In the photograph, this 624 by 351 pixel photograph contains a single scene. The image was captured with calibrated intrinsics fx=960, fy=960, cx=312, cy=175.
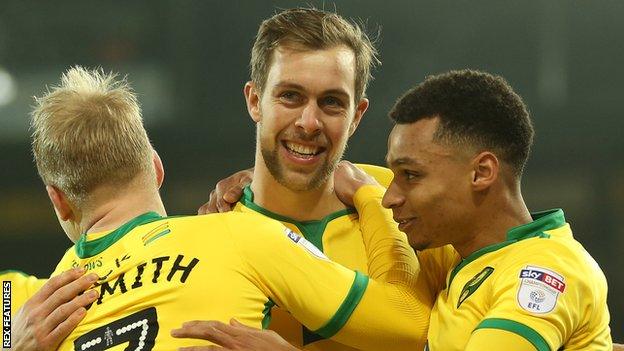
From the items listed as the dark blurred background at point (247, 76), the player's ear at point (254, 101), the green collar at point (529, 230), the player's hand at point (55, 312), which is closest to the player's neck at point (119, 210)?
the player's hand at point (55, 312)

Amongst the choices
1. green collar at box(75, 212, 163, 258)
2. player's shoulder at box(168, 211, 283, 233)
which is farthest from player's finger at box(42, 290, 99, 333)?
player's shoulder at box(168, 211, 283, 233)

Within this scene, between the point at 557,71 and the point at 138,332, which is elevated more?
the point at 557,71

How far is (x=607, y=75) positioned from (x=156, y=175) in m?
3.47

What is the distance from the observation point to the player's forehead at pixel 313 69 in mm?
2271

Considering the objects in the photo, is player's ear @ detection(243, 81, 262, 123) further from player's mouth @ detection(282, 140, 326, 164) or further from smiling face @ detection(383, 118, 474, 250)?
smiling face @ detection(383, 118, 474, 250)

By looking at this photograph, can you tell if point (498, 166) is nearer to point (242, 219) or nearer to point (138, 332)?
point (242, 219)

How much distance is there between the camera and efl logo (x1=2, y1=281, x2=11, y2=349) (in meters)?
2.18

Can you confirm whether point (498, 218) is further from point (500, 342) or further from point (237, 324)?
point (237, 324)

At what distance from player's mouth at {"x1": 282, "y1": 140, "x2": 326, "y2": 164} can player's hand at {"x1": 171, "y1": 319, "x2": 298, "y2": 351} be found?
58 centimetres

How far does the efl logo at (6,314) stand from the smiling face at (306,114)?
0.72 m

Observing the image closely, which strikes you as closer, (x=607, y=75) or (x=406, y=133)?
(x=406, y=133)

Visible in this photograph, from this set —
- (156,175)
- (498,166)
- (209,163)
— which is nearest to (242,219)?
(156,175)

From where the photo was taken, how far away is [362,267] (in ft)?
7.27

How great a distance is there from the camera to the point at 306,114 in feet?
7.39
